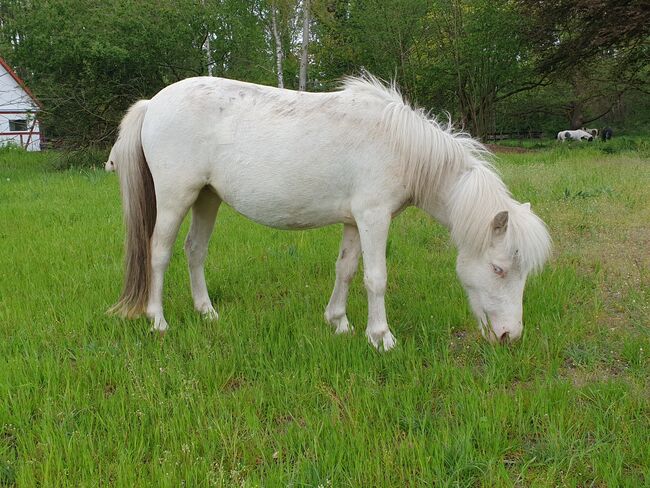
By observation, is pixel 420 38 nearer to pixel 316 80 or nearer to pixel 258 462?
pixel 316 80

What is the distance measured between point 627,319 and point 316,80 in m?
24.9

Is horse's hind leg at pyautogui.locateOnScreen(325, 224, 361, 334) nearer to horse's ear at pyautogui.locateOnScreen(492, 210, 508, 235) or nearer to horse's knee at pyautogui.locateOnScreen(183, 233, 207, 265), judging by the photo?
horse's ear at pyautogui.locateOnScreen(492, 210, 508, 235)

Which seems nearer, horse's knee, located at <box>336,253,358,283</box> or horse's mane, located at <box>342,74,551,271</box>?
horse's mane, located at <box>342,74,551,271</box>

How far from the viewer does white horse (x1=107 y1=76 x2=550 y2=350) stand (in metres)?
3.22

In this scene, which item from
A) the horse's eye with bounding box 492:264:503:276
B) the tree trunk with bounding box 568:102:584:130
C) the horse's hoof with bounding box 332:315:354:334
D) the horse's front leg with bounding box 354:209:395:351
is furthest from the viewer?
the tree trunk with bounding box 568:102:584:130

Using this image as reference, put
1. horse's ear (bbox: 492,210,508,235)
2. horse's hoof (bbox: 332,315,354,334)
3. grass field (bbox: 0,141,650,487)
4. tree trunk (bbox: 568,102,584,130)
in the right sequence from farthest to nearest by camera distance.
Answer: tree trunk (bbox: 568,102,584,130), horse's hoof (bbox: 332,315,354,334), horse's ear (bbox: 492,210,508,235), grass field (bbox: 0,141,650,487)

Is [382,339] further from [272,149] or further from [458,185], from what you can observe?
[272,149]

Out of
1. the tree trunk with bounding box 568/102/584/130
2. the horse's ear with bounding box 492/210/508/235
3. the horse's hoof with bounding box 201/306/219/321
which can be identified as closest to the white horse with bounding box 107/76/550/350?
the horse's ear with bounding box 492/210/508/235

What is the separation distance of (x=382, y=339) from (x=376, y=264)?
50 cm

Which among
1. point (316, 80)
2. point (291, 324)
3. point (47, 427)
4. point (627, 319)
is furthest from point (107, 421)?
point (316, 80)

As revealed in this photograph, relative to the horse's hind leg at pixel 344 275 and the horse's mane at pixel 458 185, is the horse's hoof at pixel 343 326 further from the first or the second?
the horse's mane at pixel 458 185

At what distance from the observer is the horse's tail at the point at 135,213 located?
3.85 metres

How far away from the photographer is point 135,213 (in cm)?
386

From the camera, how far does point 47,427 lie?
7.68 feet
